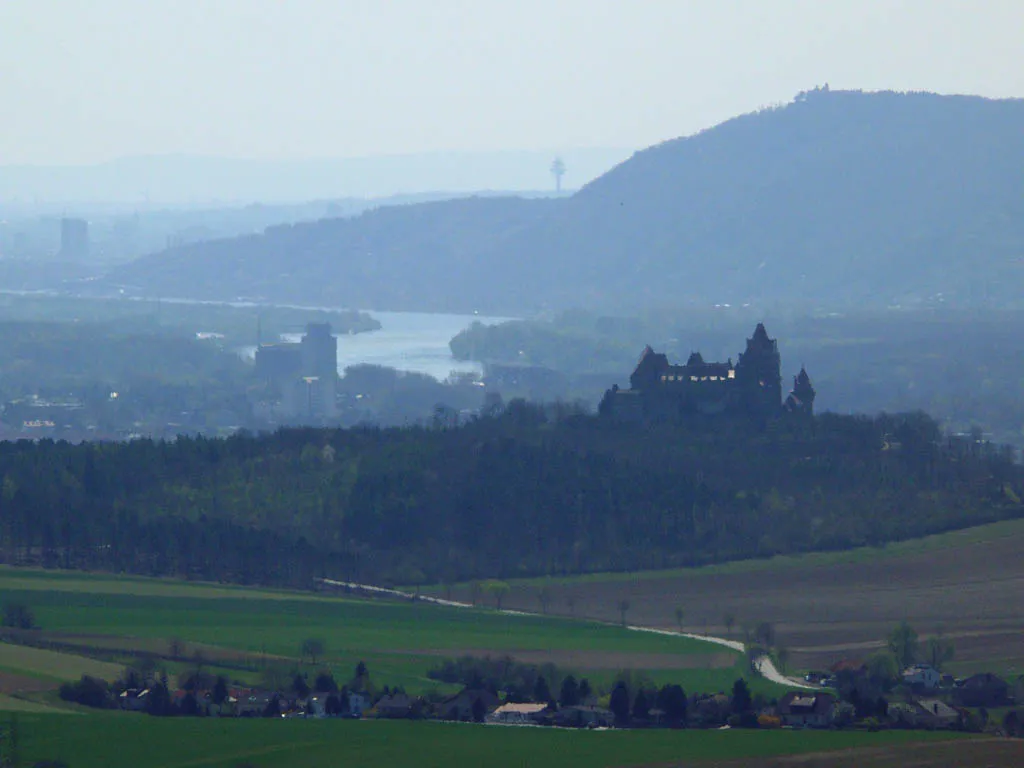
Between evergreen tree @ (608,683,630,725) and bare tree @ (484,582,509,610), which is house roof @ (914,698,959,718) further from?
bare tree @ (484,582,509,610)

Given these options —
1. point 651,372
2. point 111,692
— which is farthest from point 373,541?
point 111,692

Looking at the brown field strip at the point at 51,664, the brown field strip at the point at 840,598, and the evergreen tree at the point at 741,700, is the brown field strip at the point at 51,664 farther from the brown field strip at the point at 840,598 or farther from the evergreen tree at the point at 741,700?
the brown field strip at the point at 840,598

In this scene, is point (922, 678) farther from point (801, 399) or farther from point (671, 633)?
point (801, 399)

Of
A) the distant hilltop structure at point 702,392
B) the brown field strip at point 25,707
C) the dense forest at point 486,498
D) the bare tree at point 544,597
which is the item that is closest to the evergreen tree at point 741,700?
the brown field strip at point 25,707

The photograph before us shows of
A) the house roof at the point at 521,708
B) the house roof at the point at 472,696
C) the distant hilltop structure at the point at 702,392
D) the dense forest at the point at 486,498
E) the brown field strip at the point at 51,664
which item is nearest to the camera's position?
the house roof at the point at 521,708

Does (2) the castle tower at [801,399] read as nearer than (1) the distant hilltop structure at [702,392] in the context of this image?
No

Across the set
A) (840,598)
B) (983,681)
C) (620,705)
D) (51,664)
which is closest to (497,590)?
(840,598)
